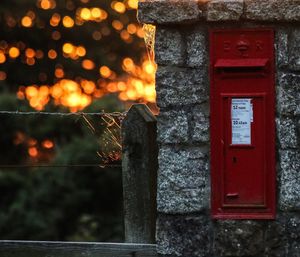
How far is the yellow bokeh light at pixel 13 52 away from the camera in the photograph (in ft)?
61.3

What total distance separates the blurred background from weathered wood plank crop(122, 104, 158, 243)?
186 millimetres

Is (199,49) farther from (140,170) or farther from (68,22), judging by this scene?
(68,22)

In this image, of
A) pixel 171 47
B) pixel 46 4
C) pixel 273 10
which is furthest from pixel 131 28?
pixel 273 10

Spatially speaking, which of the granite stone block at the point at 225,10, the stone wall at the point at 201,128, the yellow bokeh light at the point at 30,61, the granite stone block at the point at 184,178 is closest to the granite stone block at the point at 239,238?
the stone wall at the point at 201,128

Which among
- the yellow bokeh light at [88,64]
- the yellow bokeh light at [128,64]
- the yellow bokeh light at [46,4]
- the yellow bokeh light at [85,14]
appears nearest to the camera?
the yellow bokeh light at [128,64]

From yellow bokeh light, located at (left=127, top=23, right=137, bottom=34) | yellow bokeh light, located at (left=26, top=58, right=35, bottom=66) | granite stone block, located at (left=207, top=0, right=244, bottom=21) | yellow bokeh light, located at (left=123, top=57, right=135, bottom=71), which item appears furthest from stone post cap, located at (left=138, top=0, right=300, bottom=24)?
yellow bokeh light, located at (left=26, top=58, right=35, bottom=66)

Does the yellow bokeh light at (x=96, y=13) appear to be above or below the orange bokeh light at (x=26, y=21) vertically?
above

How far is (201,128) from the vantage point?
3.90 meters

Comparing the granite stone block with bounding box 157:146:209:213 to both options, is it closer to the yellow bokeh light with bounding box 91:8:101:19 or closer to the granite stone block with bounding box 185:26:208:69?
the granite stone block with bounding box 185:26:208:69

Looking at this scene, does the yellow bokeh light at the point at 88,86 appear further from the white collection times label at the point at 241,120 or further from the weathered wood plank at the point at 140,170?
the white collection times label at the point at 241,120

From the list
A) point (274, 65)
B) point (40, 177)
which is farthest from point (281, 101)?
point (40, 177)

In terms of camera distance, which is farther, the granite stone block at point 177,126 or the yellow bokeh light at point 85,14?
the yellow bokeh light at point 85,14

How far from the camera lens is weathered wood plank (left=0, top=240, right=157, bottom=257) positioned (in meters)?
4.22

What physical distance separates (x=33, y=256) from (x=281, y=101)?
157cm
